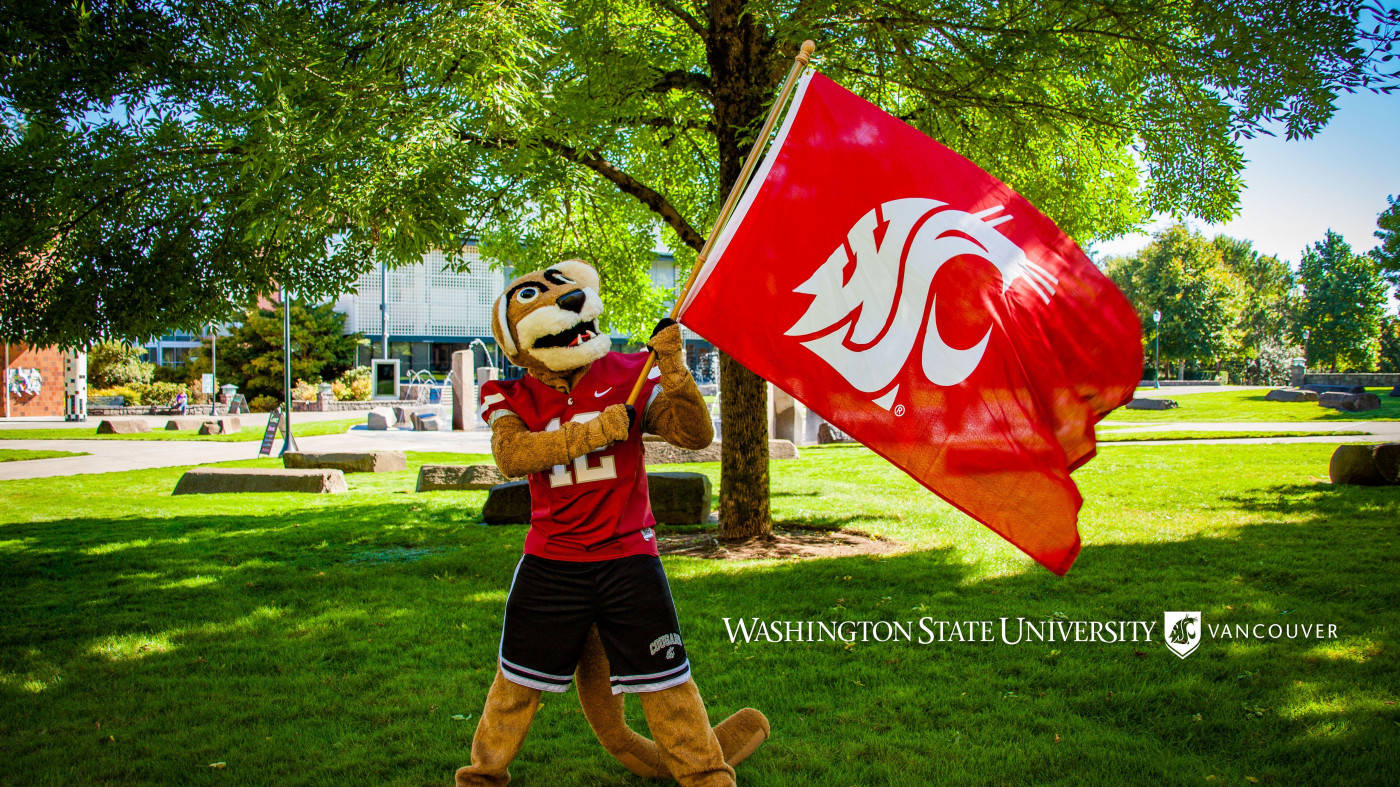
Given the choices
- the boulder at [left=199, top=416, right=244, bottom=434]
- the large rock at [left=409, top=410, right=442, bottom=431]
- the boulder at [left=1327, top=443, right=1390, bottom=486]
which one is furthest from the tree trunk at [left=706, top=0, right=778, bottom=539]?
the boulder at [left=199, top=416, right=244, bottom=434]

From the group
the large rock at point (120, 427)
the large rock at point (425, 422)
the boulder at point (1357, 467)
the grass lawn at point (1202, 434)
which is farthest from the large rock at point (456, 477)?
the large rock at point (120, 427)

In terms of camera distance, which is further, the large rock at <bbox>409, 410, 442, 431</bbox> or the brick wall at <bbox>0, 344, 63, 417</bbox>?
the brick wall at <bbox>0, 344, 63, 417</bbox>

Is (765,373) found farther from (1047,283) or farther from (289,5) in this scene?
(289,5)

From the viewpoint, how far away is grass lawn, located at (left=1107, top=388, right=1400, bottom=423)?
23.3 meters

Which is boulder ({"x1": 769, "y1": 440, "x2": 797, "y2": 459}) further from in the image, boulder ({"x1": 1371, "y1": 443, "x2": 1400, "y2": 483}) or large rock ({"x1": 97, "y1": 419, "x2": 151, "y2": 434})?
large rock ({"x1": 97, "y1": 419, "x2": 151, "y2": 434})

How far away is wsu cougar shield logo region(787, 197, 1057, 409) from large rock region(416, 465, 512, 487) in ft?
31.7

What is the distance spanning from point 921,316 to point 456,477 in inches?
401

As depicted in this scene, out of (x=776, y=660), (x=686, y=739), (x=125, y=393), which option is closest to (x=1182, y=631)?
(x=776, y=660)

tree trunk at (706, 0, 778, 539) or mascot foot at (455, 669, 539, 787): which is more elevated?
tree trunk at (706, 0, 778, 539)

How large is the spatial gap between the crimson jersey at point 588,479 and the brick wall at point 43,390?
41.4 m

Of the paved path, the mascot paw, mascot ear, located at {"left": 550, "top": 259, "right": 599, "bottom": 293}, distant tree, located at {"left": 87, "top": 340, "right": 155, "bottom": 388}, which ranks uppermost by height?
distant tree, located at {"left": 87, "top": 340, "right": 155, "bottom": 388}

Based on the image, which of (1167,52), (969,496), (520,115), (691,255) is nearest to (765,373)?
(969,496)

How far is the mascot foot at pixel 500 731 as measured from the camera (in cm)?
305

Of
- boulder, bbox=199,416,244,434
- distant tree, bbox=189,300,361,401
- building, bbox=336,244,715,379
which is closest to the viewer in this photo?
boulder, bbox=199,416,244,434
